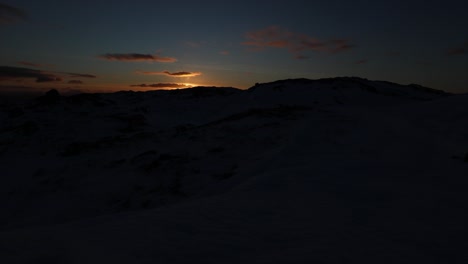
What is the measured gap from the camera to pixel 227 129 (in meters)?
18.5

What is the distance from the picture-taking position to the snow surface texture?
4.62m

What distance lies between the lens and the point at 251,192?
8.08 meters

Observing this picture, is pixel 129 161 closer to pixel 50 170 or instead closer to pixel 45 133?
pixel 50 170

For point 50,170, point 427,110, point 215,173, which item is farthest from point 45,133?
point 427,110

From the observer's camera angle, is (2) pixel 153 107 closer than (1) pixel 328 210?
No

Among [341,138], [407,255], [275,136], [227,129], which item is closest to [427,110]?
[341,138]

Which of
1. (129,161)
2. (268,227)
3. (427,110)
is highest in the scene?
(427,110)

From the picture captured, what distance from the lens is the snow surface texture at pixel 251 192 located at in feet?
15.2

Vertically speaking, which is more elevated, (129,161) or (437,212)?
(437,212)

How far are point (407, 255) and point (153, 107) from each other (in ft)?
149

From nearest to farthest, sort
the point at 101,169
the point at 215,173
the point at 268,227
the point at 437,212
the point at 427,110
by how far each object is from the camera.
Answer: the point at 268,227 → the point at 437,212 → the point at 215,173 → the point at 101,169 → the point at 427,110

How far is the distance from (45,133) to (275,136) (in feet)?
68.0

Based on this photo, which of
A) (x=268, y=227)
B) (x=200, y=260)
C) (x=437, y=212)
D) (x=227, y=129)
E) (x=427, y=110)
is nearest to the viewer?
(x=200, y=260)

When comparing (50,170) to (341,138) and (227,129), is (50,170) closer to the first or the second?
(227,129)
